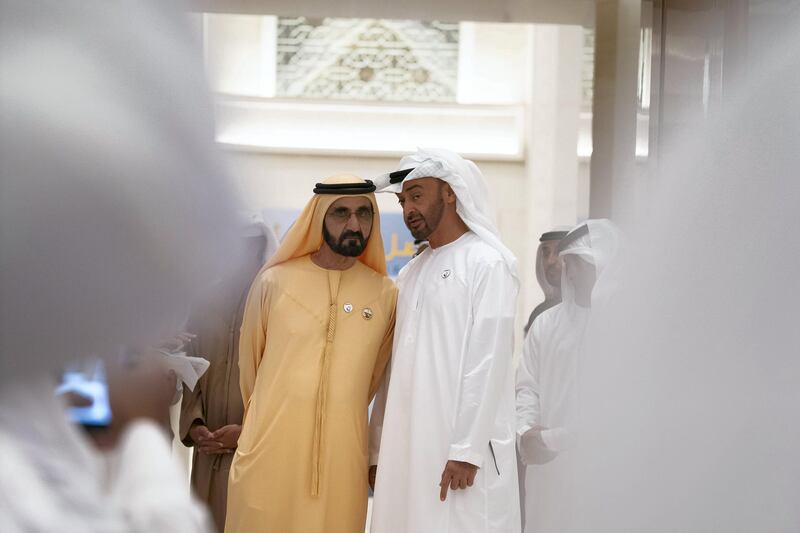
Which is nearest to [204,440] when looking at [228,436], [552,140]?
[228,436]

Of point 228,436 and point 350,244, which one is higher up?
point 350,244

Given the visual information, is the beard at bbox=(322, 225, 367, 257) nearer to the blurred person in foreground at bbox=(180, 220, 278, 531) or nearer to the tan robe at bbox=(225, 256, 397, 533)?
the tan robe at bbox=(225, 256, 397, 533)

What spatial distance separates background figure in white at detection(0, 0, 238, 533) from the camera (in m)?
0.54

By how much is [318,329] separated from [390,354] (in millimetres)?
311

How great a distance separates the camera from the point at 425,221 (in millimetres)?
3910

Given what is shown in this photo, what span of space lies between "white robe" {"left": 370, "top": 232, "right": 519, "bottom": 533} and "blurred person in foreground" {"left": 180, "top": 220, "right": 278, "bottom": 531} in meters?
0.96

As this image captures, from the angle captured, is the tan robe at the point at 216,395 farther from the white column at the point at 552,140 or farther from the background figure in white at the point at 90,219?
the white column at the point at 552,140

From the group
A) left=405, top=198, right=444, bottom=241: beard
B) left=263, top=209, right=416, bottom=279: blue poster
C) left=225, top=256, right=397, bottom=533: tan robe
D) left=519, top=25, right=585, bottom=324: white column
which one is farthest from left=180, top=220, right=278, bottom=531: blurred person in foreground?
left=519, top=25, right=585, bottom=324: white column

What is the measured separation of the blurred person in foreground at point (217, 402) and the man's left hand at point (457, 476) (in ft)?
4.25

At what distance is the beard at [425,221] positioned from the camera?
3.91m

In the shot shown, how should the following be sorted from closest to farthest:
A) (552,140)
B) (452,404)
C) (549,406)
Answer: (452,404) < (549,406) < (552,140)

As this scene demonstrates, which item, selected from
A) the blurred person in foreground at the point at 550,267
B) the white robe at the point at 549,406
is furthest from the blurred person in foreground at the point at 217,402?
the blurred person in foreground at the point at 550,267

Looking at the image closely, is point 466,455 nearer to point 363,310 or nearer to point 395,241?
point 363,310

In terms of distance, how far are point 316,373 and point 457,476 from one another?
65cm
